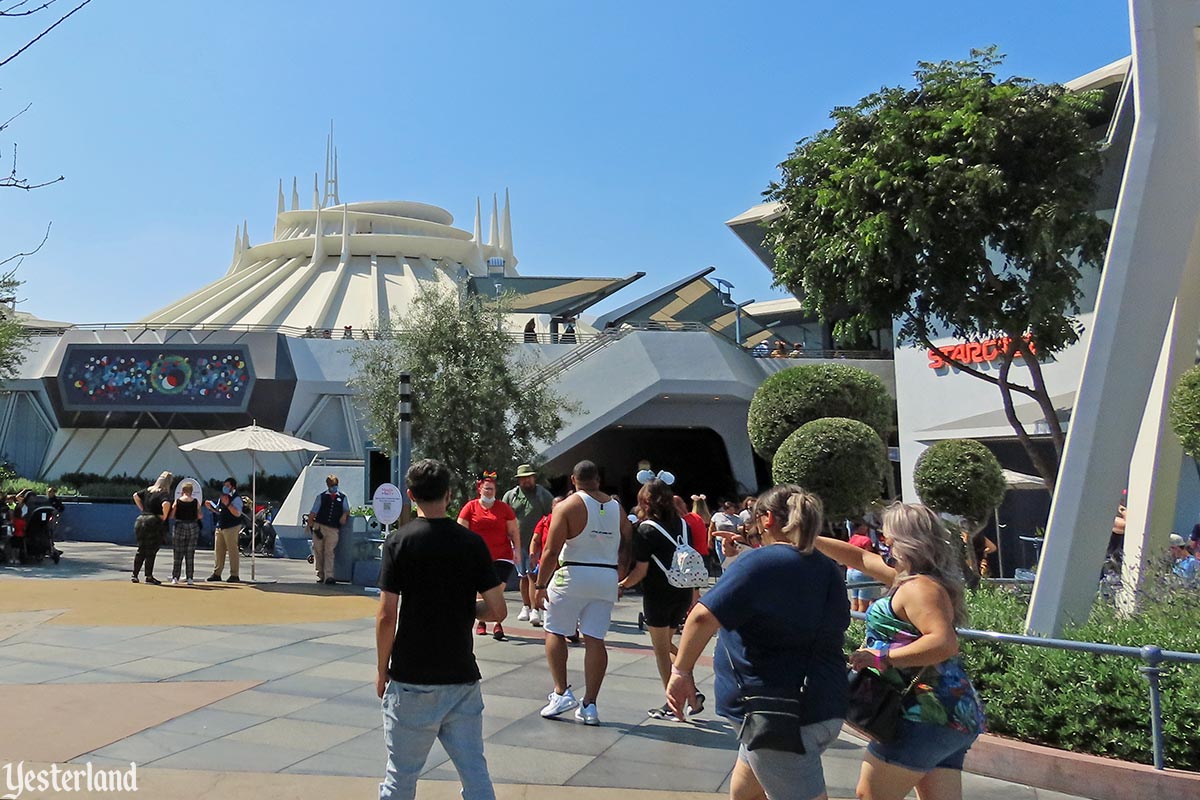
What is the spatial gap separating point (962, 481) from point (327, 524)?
8.69m

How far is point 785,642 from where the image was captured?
3.38 metres

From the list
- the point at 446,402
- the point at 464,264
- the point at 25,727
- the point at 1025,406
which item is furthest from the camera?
the point at 464,264

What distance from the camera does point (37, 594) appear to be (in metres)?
11.7

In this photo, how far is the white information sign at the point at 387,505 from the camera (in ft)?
39.9

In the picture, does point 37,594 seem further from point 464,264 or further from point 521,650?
point 464,264

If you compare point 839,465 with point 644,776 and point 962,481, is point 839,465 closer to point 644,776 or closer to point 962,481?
point 962,481

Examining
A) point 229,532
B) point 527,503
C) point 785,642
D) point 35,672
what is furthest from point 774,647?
point 229,532

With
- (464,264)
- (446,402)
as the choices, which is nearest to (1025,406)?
(446,402)

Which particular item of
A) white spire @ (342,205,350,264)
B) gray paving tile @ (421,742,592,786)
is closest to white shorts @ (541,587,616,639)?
gray paving tile @ (421,742,592,786)

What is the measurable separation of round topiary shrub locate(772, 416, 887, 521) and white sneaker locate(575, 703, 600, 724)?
30.3 ft

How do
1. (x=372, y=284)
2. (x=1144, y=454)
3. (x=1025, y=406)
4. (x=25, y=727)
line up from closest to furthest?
1. (x=25, y=727)
2. (x=1144, y=454)
3. (x=1025, y=406)
4. (x=372, y=284)

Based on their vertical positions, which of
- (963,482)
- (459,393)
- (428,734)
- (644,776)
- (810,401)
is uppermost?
(459,393)

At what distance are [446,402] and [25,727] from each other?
1187 cm

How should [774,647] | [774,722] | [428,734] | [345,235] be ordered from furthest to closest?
1. [345,235]
2. [428,734]
3. [774,647]
4. [774,722]
